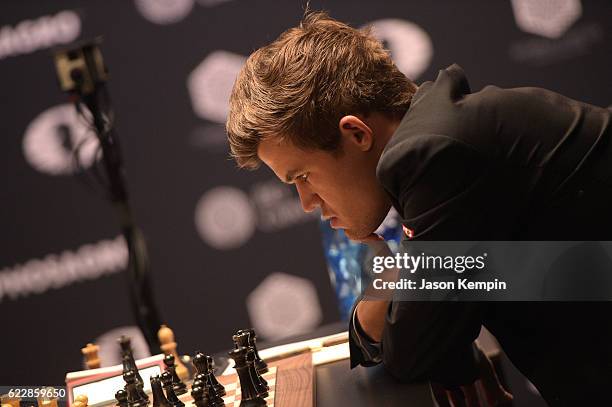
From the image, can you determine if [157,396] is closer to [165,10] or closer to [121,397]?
[121,397]

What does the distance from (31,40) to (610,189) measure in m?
3.04

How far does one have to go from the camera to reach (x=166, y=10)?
12.1 feet

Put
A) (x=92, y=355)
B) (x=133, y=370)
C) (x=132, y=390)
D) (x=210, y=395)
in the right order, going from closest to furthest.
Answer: (x=210, y=395) < (x=132, y=390) < (x=133, y=370) < (x=92, y=355)

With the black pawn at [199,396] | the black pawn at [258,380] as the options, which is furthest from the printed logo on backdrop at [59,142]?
the black pawn at [199,396]

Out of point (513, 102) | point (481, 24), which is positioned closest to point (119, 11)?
point (481, 24)

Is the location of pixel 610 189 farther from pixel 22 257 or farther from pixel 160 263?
pixel 22 257

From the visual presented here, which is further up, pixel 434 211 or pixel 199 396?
pixel 434 211

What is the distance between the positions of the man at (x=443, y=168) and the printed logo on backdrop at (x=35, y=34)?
2313 mm

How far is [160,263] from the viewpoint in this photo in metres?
3.72

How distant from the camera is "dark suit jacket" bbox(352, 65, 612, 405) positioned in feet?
4.27

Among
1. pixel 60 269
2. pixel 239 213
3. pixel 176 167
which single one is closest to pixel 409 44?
pixel 239 213

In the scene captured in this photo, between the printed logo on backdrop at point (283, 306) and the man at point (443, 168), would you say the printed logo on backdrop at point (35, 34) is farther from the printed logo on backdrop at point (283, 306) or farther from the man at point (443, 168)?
the man at point (443, 168)

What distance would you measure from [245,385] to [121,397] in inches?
11.1

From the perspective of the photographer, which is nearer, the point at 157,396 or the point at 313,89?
the point at 313,89
